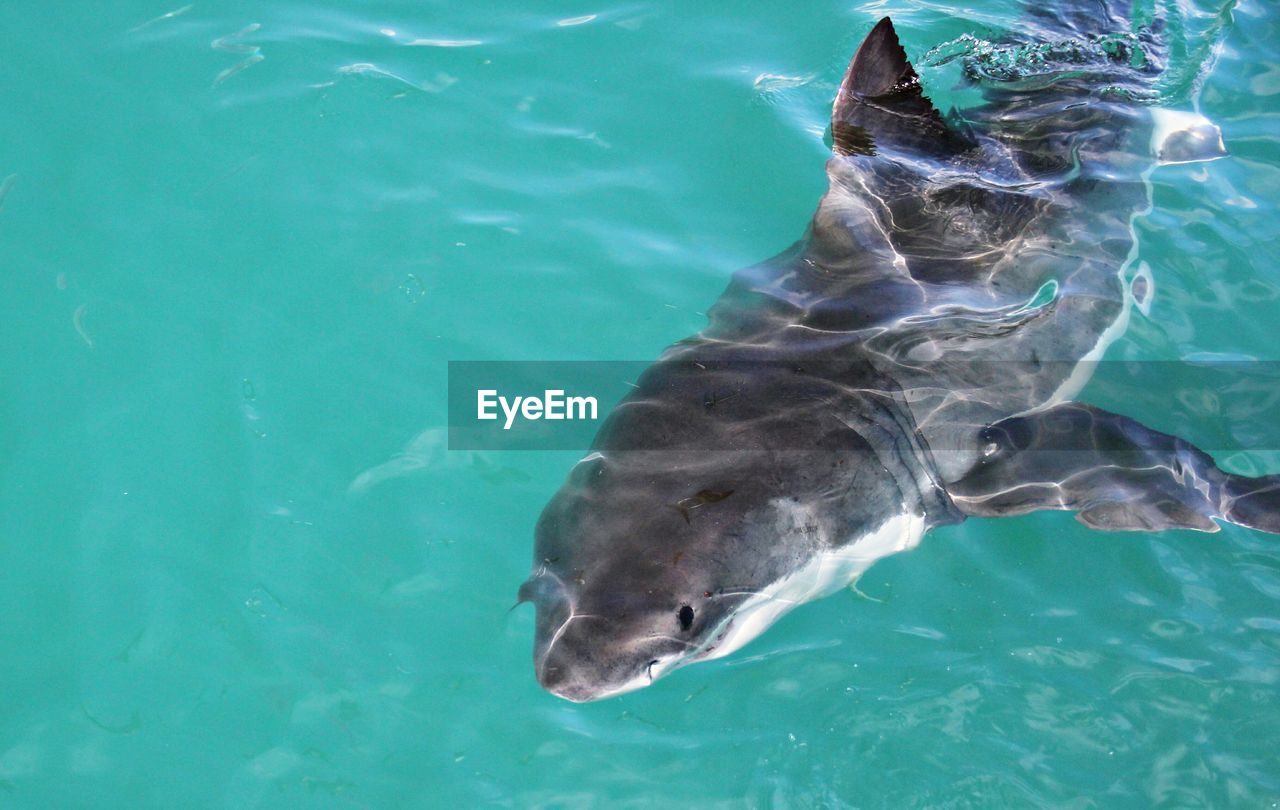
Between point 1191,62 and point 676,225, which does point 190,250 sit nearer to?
point 676,225

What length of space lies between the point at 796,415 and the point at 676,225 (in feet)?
6.32

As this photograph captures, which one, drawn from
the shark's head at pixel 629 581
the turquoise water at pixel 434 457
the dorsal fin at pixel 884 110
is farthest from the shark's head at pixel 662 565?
the dorsal fin at pixel 884 110

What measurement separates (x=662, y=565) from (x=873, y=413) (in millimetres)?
1233

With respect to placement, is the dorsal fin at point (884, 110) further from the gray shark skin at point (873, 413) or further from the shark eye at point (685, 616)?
the shark eye at point (685, 616)

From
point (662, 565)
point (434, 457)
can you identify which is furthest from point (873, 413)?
point (434, 457)

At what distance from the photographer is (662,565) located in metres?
3.44

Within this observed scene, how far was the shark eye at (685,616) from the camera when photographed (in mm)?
3418

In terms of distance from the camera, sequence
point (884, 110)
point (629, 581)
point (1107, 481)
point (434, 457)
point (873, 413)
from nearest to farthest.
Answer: point (629, 581) < point (873, 413) < point (1107, 481) < point (434, 457) < point (884, 110)

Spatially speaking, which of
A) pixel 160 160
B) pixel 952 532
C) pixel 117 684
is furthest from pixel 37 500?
pixel 952 532

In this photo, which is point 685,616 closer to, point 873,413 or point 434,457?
point 873,413

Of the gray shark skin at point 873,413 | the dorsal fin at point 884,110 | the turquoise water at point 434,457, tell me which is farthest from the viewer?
the dorsal fin at point 884,110

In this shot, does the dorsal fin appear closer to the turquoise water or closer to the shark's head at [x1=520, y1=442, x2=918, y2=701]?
the turquoise water

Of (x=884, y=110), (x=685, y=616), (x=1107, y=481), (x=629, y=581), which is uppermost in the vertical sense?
(x=884, y=110)

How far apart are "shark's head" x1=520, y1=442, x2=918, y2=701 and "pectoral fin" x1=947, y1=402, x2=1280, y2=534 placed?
0.70 meters
